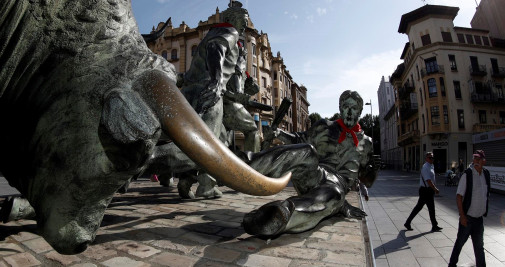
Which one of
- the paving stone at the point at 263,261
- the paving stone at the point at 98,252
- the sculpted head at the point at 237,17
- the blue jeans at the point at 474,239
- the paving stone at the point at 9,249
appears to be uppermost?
the sculpted head at the point at 237,17

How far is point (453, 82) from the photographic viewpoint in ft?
97.5

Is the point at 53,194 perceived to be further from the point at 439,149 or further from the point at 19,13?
the point at 439,149

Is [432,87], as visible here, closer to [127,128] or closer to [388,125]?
[388,125]

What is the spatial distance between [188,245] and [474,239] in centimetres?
418

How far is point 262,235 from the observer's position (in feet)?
6.57

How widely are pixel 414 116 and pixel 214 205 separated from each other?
38927 millimetres

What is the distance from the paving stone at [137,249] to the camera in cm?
177

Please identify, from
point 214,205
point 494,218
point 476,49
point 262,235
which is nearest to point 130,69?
point 262,235

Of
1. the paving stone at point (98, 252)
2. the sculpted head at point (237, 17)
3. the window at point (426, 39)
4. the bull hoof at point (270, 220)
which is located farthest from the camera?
the window at point (426, 39)

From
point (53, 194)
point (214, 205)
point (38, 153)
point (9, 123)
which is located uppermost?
point (9, 123)

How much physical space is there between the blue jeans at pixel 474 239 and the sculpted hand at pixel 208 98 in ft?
12.6

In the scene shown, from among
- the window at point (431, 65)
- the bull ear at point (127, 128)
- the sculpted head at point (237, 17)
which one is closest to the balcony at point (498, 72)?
the window at point (431, 65)

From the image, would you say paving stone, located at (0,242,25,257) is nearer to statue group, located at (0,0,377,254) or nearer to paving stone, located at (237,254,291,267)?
statue group, located at (0,0,377,254)

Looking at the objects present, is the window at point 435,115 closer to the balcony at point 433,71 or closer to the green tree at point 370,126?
the balcony at point 433,71
